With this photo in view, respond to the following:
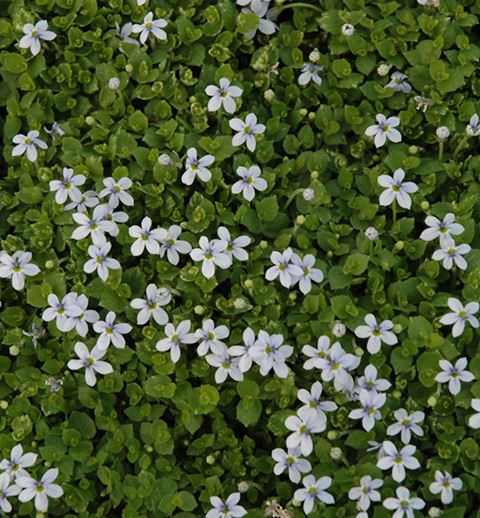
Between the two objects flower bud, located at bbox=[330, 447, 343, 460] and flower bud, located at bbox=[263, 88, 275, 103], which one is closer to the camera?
flower bud, located at bbox=[330, 447, 343, 460]

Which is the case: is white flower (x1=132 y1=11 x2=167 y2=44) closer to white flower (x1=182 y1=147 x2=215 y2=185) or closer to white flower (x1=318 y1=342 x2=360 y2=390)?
white flower (x1=182 y1=147 x2=215 y2=185)

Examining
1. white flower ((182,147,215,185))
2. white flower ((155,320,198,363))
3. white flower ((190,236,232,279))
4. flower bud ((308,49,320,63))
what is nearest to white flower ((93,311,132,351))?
white flower ((155,320,198,363))

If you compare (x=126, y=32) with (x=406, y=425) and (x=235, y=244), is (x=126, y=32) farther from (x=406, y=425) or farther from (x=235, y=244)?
(x=406, y=425)

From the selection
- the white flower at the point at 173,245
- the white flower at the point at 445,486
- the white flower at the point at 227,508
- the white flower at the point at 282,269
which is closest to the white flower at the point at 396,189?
the white flower at the point at 282,269

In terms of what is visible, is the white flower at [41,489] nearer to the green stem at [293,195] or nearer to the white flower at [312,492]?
the white flower at [312,492]

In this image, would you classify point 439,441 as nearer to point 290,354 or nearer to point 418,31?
point 290,354

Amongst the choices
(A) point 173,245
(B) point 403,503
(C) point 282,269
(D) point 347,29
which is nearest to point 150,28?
(D) point 347,29

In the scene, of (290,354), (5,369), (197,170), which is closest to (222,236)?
(197,170)
